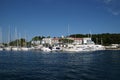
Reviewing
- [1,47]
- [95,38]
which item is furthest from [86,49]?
[95,38]

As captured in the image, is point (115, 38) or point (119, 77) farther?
point (115, 38)

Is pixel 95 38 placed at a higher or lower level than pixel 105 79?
higher

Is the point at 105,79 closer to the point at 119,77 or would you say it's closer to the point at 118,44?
the point at 119,77

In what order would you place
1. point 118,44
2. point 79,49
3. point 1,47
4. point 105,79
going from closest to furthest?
point 105,79 < point 79,49 < point 1,47 < point 118,44

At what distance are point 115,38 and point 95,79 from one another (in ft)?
578

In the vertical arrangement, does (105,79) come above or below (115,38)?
below

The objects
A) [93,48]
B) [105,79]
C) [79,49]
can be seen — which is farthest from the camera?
[93,48]

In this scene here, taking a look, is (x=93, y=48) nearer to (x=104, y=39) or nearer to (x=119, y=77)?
(x=104, y=39)

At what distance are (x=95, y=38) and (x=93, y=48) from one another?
77316 millimetres

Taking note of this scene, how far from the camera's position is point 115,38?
19750 centimetres

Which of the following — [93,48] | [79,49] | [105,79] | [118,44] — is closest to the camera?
[105,79]

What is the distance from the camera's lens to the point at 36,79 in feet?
91.9

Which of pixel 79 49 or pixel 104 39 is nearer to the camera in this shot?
pixel 79 49

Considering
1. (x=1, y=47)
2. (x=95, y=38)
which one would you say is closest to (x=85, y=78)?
(x=1, y=47)
